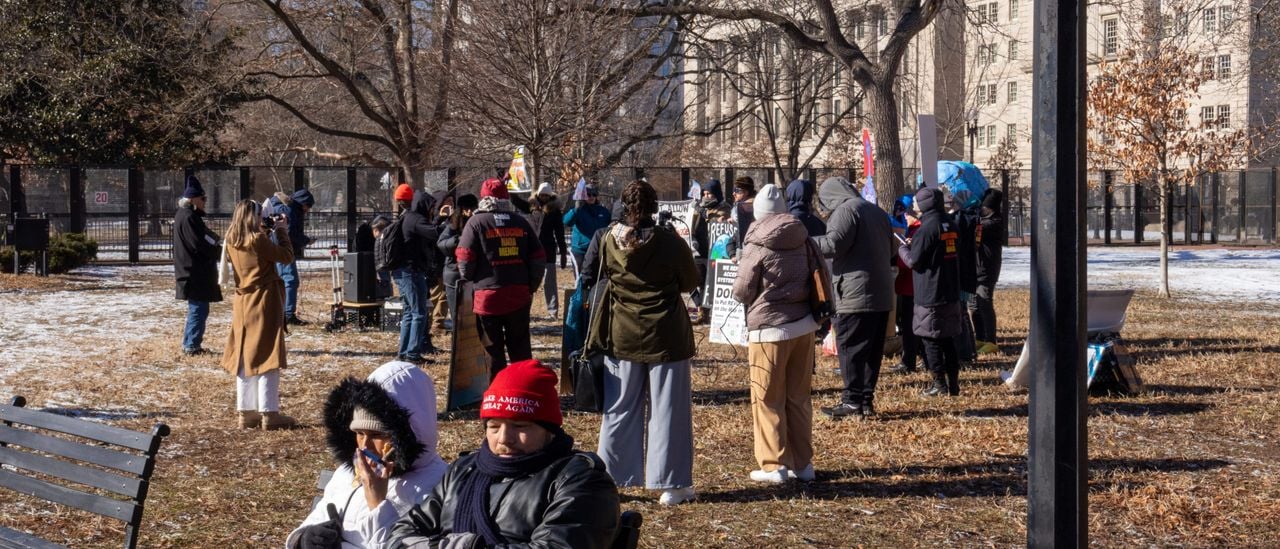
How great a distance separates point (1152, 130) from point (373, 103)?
15.1m

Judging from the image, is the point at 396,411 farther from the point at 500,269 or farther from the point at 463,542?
the point at 500,269

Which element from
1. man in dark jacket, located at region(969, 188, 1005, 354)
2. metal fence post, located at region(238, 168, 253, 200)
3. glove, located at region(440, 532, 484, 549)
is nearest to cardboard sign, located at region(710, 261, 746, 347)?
man in dark jacket, located at region(969, 188, 1005, 354)

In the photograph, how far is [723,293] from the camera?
44.5 feet

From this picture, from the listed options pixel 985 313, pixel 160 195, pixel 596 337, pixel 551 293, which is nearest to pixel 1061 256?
pixel 596 337

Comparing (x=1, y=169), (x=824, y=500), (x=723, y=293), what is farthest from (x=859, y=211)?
(x=1, y=169)

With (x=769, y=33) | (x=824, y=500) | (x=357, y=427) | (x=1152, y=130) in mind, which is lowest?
(x=824, y=500)

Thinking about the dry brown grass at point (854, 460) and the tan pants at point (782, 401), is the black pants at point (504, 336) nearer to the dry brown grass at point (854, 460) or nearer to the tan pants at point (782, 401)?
the dry brown grass at point (854, 460)

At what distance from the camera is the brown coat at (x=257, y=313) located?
915cm

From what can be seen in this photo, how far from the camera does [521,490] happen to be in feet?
11.5

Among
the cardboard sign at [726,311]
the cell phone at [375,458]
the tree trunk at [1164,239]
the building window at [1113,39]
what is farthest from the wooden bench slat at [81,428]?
the building window at [1113,39]

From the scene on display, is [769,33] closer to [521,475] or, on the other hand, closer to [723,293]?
[723,293]

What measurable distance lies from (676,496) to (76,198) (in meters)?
25.6

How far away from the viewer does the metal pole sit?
3750mm

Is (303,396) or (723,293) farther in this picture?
(723,293)
